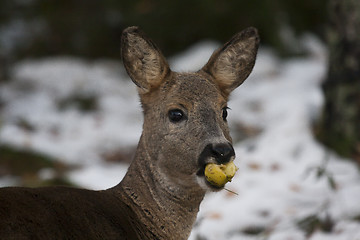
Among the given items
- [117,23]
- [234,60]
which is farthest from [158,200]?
[117,23]

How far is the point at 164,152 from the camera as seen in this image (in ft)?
11.6

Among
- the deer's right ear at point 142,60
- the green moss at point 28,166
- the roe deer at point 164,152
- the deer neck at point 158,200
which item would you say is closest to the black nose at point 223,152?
the roe deer at point 164,152

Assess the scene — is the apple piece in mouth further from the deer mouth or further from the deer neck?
the deer neck

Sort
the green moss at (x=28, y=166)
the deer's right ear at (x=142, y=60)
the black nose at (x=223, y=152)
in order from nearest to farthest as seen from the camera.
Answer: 1. the black nose at (x=223, y=152)
2. the deer's right ear at (x=142, y=60)
3. the green moss at (x=28, y=166)

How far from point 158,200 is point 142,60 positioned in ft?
2.83

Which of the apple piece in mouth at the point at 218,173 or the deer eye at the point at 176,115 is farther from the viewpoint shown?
the deer eye at the point at 176,115

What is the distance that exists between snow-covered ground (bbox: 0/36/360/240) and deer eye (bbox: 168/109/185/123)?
130cm

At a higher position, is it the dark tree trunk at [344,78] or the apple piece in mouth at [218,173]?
the dark tree trunk at [344,78]

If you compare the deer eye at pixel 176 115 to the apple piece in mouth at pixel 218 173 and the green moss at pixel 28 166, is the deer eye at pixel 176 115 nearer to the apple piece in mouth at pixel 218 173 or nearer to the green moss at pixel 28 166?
the apple piece in mouth at pixel 218 173

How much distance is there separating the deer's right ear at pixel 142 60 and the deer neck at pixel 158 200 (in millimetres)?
414

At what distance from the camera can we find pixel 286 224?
5.46 metres

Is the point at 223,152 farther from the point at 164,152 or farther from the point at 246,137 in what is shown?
the point at 246,137

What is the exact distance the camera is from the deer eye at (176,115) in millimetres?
3566

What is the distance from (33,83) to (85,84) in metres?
0.89
